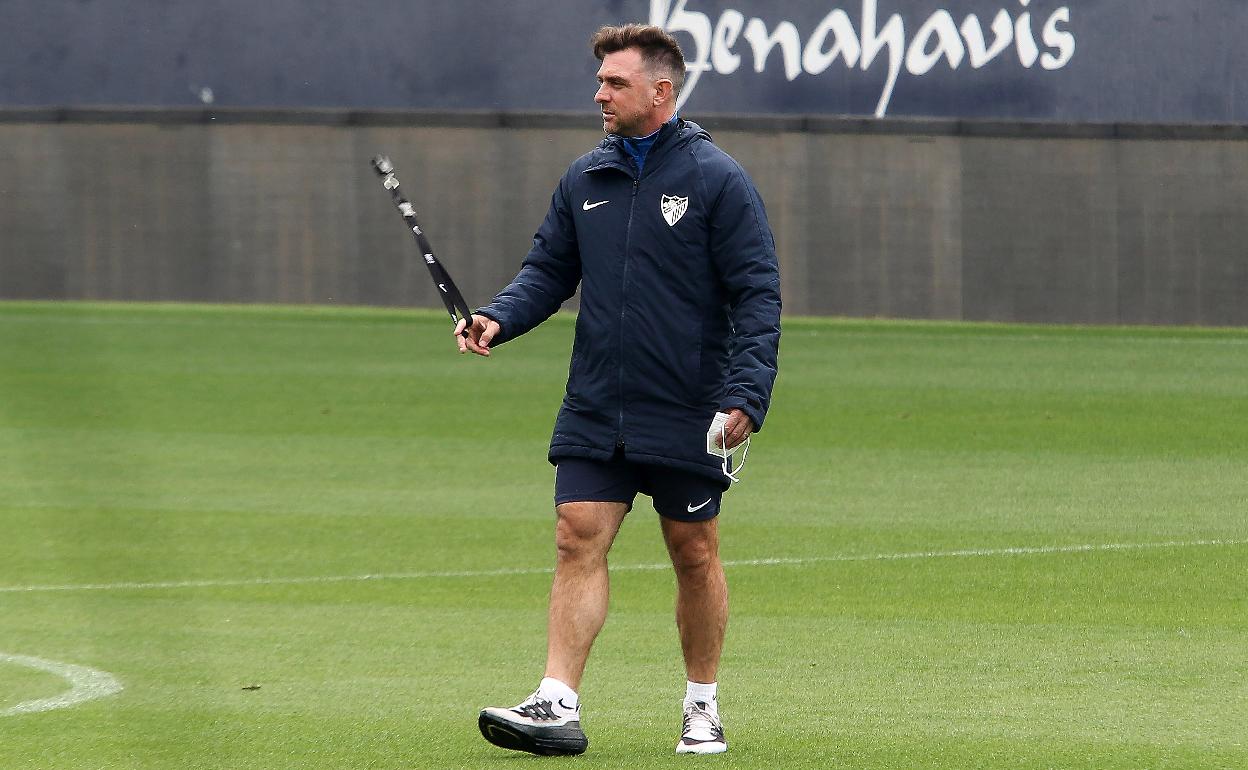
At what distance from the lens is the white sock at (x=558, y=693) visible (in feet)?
19.6

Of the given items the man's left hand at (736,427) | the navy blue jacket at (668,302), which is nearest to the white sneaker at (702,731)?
the navy blue jacket at (668,302)

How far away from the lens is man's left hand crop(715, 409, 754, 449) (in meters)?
5.96

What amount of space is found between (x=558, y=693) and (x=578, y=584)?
0.31 metres

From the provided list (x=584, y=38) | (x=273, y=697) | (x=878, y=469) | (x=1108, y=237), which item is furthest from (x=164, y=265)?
(x=273, y=697)

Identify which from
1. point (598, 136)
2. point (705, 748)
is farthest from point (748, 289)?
point (598, 136)

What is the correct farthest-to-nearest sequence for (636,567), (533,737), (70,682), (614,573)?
(636,567) < (614,573) < (70,682) < (533,737)

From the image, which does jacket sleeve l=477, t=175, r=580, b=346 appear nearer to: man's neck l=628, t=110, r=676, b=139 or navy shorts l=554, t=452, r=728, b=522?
man's neck l=628, t=110, r=676, b=139

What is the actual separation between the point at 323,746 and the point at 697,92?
963 inches

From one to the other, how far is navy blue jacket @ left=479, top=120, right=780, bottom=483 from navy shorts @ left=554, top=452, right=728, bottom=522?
0.04m

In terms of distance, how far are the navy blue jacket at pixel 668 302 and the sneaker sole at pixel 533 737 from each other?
2.46 feet

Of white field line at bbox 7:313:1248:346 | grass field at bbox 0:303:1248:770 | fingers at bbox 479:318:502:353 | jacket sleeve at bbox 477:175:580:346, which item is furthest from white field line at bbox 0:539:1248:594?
white field line at bbox 7:313:1248:346

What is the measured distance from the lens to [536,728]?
19.4 feet

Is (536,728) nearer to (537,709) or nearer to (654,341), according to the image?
(537,709)

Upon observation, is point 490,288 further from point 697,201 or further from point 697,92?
point 697,201
